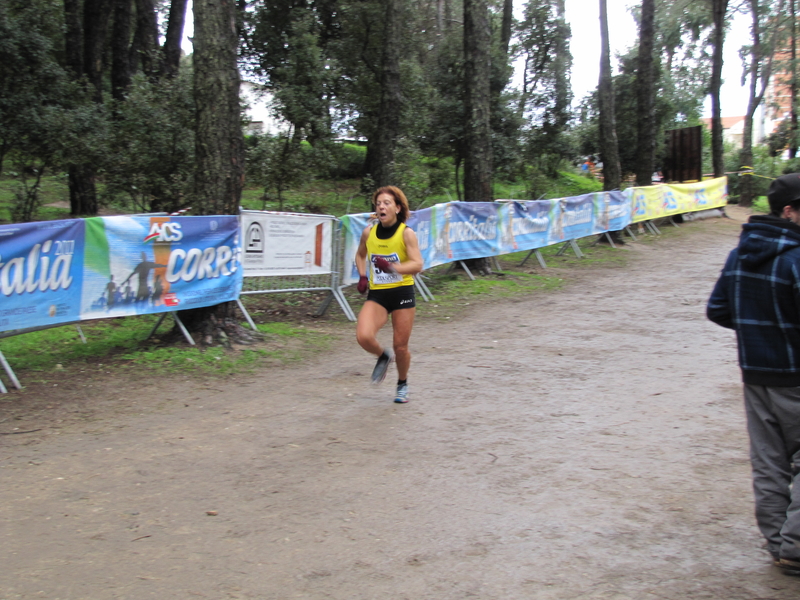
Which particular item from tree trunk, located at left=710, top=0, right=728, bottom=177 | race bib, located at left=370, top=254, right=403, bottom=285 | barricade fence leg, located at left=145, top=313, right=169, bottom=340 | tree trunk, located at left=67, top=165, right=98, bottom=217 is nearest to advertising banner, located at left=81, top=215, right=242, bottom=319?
barricade fence leg, located at left=145, top=313, right=169, bottom=340

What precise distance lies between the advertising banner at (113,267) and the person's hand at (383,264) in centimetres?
277

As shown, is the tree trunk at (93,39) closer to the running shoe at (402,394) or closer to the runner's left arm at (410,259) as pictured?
the runner's left arm at (410,259)

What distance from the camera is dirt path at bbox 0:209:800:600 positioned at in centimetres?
353

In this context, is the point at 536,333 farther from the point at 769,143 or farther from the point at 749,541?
the point at 769,143

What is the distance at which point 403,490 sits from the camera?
4645 mm

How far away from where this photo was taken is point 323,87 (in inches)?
771

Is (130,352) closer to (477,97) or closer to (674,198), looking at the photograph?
(477,97)

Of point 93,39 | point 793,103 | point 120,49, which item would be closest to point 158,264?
point 120,49

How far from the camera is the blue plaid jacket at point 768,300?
136 inches

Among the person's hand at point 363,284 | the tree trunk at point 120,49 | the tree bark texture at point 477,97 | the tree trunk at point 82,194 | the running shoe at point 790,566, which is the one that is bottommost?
the running shoe at point 790,566

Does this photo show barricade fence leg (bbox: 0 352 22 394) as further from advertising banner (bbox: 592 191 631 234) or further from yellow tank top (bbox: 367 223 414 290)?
advertising banner (bbox: 592 191 631 234)

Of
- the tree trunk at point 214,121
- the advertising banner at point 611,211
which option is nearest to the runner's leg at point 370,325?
the tree trunk at point 214,121

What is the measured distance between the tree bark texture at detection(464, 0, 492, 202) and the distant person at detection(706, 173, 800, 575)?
1143 cm

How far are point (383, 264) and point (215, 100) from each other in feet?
11.9
